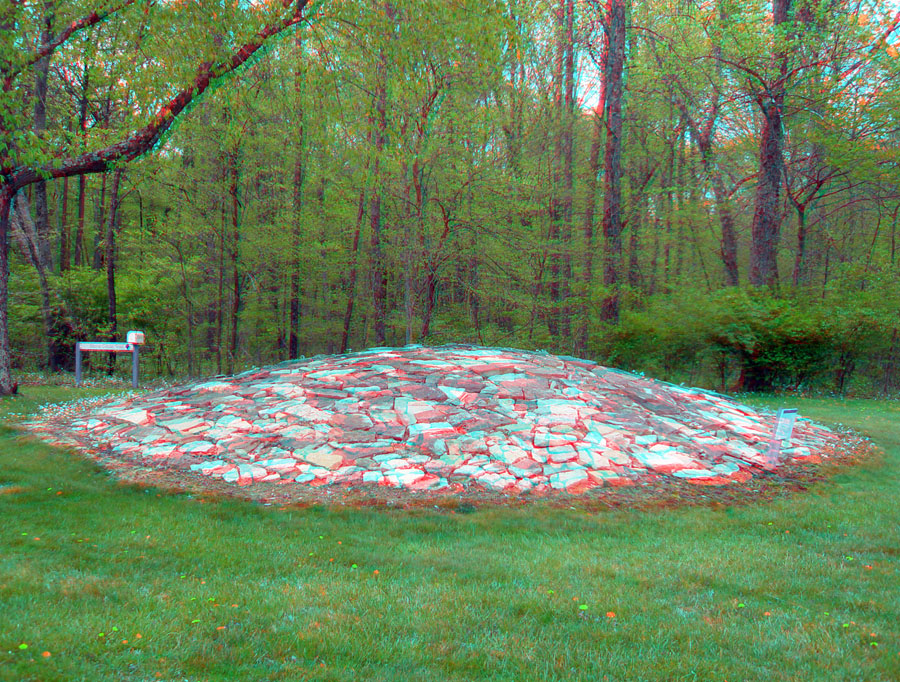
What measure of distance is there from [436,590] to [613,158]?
47.8ft

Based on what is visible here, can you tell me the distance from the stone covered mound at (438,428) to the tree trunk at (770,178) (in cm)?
691

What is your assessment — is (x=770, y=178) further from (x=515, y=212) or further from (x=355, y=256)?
(x=355, y=256)

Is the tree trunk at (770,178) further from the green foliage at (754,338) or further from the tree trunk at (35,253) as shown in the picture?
the tree trunk at (35,253)

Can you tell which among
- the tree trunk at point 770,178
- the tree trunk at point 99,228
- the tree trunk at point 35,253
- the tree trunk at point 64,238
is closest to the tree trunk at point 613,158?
the tree trunk at point 770,178

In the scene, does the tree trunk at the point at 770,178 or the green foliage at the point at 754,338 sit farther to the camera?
the tree trunk at the point at 770,178

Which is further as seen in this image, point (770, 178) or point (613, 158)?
point (613, 158)

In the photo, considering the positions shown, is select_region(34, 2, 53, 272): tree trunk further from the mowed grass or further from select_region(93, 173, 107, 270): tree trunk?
the mowed grass

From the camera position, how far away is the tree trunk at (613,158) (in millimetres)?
15469

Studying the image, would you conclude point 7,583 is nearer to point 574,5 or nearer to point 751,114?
point 574,5

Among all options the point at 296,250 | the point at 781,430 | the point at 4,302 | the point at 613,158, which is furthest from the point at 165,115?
the point at 613,158

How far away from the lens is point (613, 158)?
15789mm

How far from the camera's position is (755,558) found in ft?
13.5

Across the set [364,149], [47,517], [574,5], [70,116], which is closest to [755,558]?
[47,517]

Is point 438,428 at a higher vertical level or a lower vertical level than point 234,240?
lower
